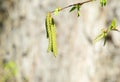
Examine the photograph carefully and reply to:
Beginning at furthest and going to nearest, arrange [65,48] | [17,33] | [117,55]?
[17,33] < [65,48] < [117,55]

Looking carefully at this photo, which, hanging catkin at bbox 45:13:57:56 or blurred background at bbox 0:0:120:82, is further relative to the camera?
blurred background at bbox 0:0:120:82

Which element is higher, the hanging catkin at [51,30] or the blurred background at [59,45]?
the hanging catkin at [51,30]

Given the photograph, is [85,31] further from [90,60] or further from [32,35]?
[32,35]

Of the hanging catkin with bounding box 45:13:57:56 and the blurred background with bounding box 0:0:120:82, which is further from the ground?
the hanging catkin with bounding box 45:13:57:56

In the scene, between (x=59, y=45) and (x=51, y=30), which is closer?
(x=51, y=30)

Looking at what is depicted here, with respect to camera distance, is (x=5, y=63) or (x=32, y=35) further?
(x=5, y=63)

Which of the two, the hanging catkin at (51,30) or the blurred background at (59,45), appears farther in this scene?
the blurred background at (59,45)

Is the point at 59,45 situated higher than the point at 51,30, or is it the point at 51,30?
the point at 51,30

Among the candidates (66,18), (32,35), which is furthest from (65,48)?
(32,35)
